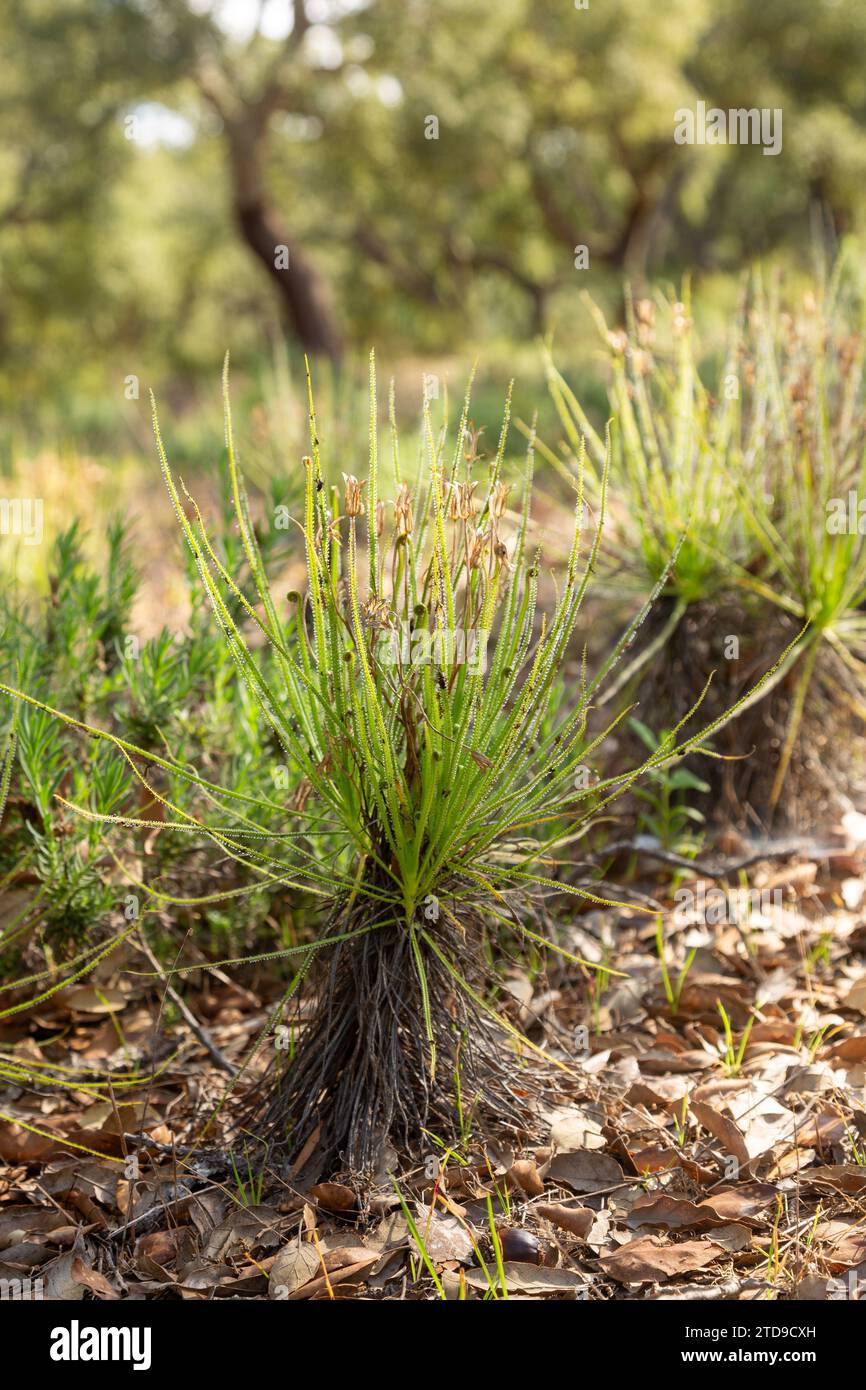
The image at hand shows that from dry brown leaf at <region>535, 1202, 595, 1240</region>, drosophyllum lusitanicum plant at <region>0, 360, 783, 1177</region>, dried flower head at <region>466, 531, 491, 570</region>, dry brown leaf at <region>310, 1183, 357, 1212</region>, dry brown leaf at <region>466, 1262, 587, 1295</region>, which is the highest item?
dried flower head at <region>466, 531, 491, 570</region>

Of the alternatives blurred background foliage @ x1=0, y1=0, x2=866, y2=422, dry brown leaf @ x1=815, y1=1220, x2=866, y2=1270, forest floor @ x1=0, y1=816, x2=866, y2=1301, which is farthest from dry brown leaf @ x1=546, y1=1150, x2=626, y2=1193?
blurred background foliage @ x1=0, y1=0, x2=866, y2=422

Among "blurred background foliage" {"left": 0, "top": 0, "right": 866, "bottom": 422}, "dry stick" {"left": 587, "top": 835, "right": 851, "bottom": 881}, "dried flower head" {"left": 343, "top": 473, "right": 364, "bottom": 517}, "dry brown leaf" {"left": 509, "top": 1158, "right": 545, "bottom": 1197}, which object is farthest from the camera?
"blurred background foliage" {"left": 0, "top": 0, "right": 866, "bottom": 422}

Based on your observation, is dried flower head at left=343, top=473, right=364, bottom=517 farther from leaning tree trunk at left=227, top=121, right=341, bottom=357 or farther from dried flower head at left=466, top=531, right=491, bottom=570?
leaning tree trunk at left=227, top=121, right=341, bottom=357

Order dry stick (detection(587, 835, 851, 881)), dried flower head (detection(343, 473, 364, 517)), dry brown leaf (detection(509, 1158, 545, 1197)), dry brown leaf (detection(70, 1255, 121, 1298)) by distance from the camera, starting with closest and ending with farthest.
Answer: dried flower head (detection(343, 473, 364, 517)) < dry brown leaf (detection(70, 1255, 121, 1298)) < dry brown leaf (detection(509, 1158, 545, 1197)) < dry stick (detection(587, 835, 851, 881))

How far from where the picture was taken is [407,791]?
1781 mm

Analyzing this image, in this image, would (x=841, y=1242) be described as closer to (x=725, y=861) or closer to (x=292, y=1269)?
(x=292, y=1269)

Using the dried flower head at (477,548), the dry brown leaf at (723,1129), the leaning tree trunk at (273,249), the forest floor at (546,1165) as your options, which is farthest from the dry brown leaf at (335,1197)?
the leaning tree trunk at (273,249)

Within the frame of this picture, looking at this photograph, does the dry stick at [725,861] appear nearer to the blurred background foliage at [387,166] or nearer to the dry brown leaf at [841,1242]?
the dry brown leaf at [841,1242]

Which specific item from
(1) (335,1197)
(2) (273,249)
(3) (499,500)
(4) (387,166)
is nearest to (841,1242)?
(1) (335,1197)

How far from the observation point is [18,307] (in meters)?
20.0

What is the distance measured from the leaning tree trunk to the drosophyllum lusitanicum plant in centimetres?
1265

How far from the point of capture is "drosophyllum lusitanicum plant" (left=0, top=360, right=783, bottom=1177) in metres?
1.72

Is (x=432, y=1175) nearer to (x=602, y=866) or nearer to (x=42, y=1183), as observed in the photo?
(x=42, y=1183)

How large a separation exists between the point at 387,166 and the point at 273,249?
2.39 metres
